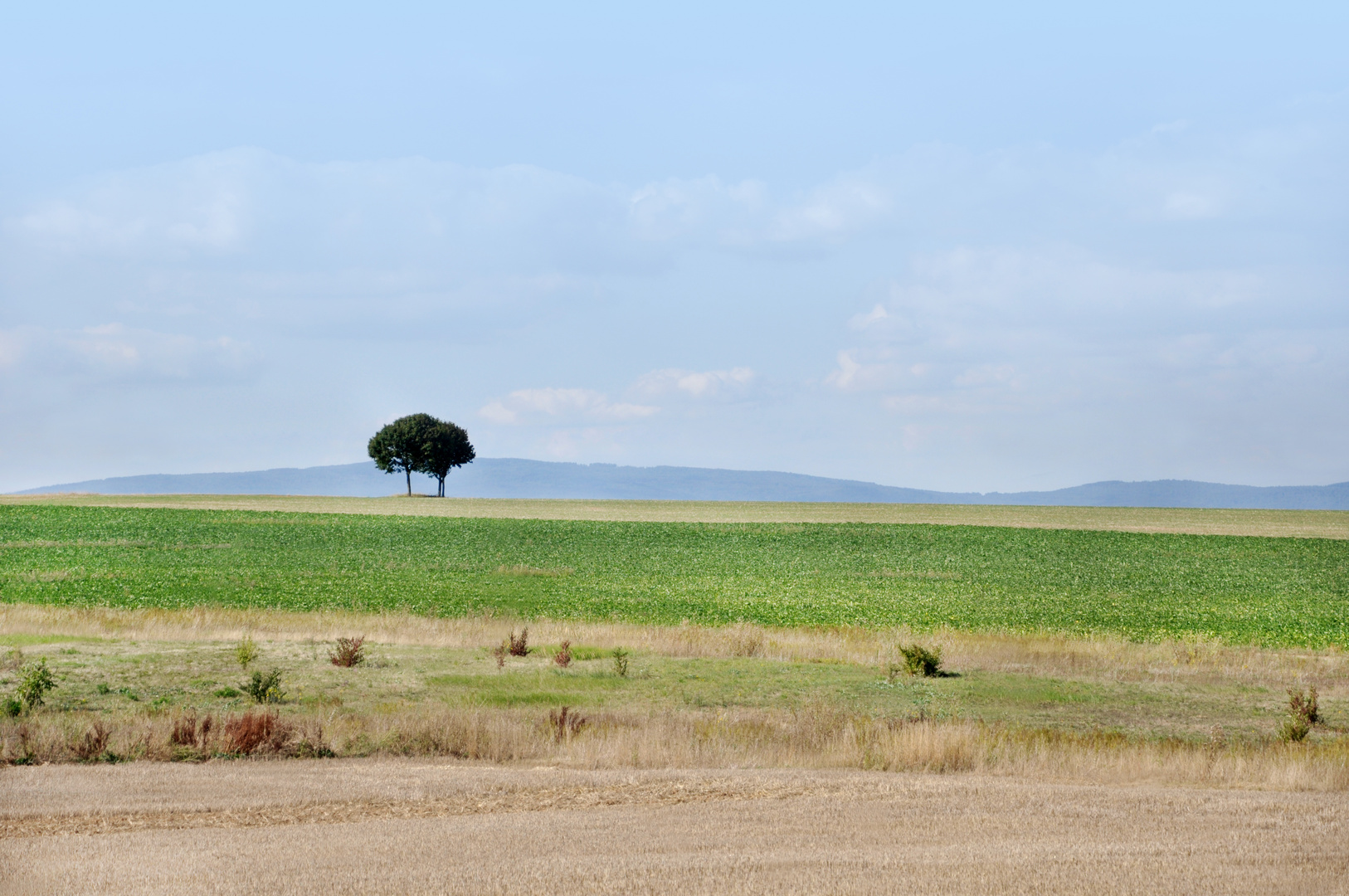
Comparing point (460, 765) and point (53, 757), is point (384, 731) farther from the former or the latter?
point (53, 757)

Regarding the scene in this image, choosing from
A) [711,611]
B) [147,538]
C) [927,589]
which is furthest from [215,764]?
[147,538]

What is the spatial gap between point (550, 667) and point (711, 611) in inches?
613

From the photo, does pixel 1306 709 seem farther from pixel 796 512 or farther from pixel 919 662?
pixel 796 512

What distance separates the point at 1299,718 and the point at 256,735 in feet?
55.3

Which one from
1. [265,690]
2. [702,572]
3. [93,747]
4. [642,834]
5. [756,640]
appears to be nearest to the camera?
[642,834]

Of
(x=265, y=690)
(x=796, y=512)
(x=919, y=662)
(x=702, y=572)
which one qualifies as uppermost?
(x=796, y=512)

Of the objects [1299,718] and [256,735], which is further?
[1299,718]

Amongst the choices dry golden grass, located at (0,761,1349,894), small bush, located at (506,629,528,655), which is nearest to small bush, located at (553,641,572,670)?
small bush, located at (506,629,528,655)

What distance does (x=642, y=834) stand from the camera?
11.2 metres

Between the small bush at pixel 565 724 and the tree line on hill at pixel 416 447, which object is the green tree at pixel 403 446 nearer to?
the tree line on hill at pixel 416 447

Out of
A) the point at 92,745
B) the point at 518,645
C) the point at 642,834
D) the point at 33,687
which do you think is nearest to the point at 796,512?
the point at 518,645

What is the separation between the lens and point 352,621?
35406 mm

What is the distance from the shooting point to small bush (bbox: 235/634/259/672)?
25000 mm

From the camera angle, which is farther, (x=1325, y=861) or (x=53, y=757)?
(x=53, y=757)
